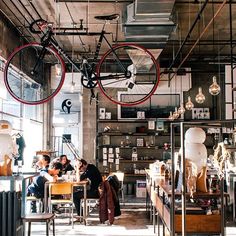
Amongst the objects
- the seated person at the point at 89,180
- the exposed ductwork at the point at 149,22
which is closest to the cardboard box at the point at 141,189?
the seated person at the point at 89,180

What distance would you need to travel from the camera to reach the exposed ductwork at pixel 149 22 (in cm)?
637

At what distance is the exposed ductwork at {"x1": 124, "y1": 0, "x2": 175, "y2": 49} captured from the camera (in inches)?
251

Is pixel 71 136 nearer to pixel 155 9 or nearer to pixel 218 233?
pixel 155 9

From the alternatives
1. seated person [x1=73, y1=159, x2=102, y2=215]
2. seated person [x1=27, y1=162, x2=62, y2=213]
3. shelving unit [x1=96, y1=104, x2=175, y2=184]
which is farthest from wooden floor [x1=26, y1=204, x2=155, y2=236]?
shelving unit [x1=96, y1=104, x2=175, y2=184]

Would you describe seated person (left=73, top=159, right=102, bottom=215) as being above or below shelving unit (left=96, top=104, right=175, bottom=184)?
below

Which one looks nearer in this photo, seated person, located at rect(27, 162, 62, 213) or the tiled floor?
the tiled floor

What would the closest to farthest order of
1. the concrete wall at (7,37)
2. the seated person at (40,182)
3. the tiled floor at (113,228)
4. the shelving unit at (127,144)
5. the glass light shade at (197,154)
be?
1. the glass light shade at (197,154)
2. the tiled floor at (113,228)
3. the seated person at (40,182)
4. the concrete wall at (7,37)
5. the shelving unit at (127,144)

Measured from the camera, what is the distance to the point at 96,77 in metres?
6.62

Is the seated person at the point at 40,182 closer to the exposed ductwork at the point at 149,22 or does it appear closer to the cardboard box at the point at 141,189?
the exposed ductwork at the point at 149,22

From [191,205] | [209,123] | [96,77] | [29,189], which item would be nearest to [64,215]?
[29,189]

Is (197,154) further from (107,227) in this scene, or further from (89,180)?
(89,180)

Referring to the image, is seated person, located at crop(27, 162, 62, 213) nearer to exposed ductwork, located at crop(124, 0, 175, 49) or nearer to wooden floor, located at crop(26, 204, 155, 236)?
wooden floor, located at crop(26, 204, 155, 236)

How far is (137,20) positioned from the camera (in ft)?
23.7

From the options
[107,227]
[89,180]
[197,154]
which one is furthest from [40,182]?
[197,154]
